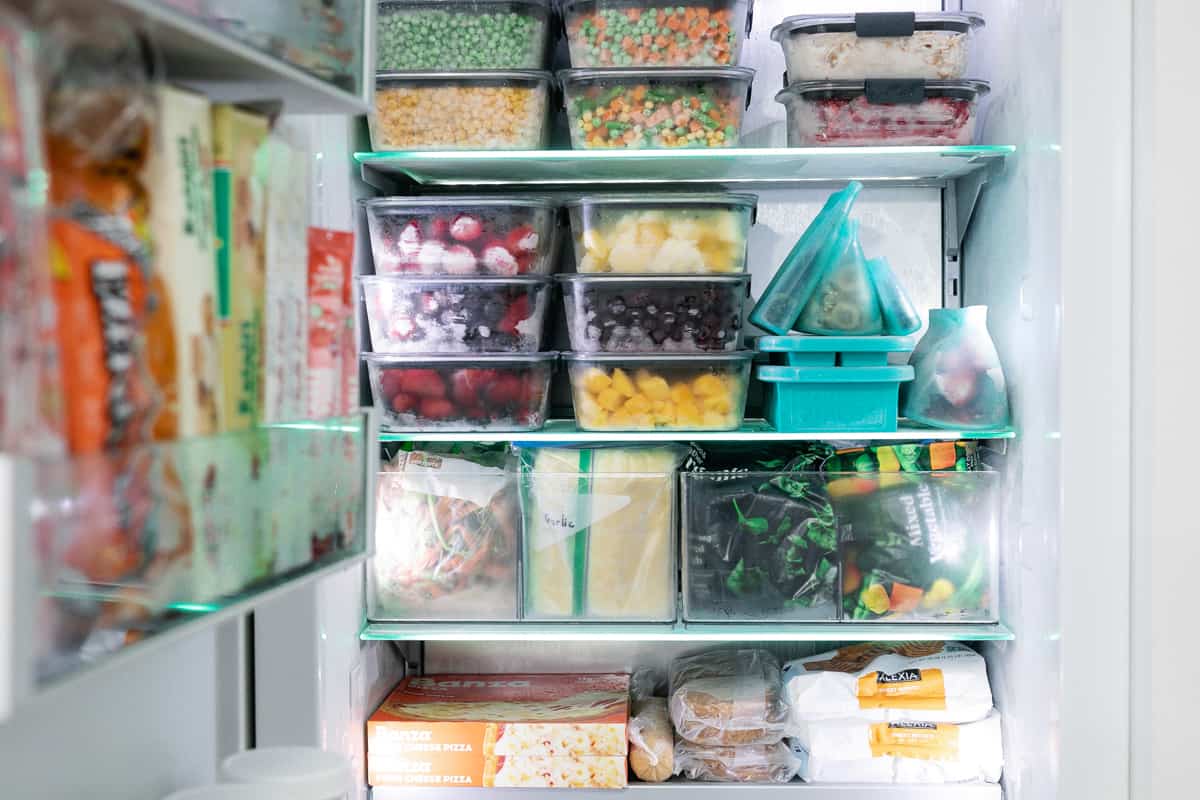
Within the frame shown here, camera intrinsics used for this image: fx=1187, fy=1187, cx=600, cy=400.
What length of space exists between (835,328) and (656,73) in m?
0.52

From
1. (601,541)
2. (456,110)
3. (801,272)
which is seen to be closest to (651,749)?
(601,541)

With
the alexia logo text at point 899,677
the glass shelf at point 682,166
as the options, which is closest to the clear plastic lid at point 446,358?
the glass shelf at point 682,166

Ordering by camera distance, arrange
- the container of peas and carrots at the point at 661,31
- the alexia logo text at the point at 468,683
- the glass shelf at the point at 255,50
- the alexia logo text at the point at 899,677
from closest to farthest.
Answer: the glass shelf at the point at 255,50
the container of peas and carrots at the point at 661,31
the alexia logo text at the point at 899,677
the alexia logo text at the point at 468,683

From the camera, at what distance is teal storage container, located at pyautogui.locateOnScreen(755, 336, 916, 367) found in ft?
6.54

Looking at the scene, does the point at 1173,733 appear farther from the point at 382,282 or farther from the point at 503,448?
the point at 382,282

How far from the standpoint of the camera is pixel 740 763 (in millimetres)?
2074

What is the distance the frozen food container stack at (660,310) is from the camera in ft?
6.56

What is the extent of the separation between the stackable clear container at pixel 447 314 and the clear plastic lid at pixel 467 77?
326mm

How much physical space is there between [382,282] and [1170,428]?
1.25 meters

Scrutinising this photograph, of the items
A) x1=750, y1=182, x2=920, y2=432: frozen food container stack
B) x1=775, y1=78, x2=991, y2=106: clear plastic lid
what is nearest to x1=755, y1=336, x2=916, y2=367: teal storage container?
x1=750, y1=182, x2=920, y2=432: frozen food container stack

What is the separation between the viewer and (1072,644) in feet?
5.94

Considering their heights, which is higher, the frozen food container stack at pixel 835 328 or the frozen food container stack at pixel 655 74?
the frozen food container stack at pixel 655 74

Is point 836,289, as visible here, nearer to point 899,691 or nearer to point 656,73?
point 656,73

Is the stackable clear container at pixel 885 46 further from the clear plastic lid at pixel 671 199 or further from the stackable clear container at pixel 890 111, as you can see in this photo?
the clear plastic lid at pixel 671 199
